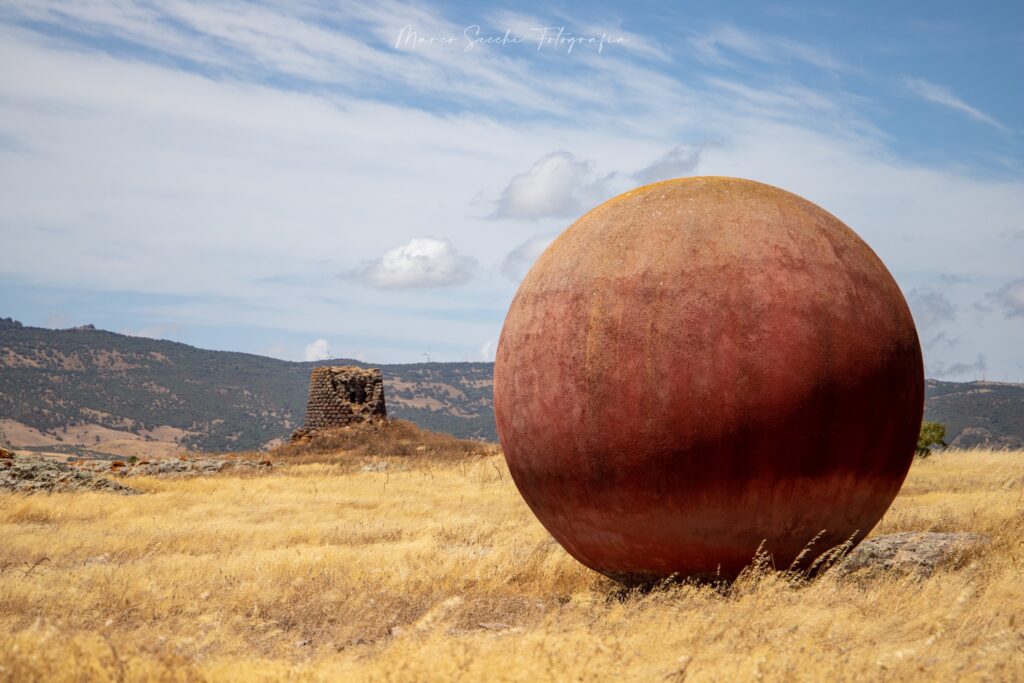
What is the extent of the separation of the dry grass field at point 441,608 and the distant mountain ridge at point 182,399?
55166mm

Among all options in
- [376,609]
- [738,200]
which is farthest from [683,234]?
[376,609]

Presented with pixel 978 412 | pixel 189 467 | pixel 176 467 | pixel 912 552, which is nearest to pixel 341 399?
pixel 189 467

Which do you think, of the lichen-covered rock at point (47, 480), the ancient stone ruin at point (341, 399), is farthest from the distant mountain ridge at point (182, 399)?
the lichen-covered rock at point (47, 480)

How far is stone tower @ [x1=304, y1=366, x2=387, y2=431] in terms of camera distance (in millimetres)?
30969

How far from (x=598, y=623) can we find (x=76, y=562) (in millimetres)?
6560

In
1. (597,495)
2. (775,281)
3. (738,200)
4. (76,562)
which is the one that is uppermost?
(738,200)

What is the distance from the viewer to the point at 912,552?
8367 mm

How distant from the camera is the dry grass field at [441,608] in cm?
527

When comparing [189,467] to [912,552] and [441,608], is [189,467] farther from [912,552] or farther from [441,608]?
[912,552]

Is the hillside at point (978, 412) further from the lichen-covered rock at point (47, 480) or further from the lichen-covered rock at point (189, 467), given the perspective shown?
the lichen-covered rock at point (47, 480)

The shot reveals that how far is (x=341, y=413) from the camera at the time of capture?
30.9 meters

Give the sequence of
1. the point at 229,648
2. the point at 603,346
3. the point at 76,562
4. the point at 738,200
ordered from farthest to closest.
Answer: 1. the point at 76,562
2. the point at 738,200
3. the point at 603,346
4. the point at 229,648

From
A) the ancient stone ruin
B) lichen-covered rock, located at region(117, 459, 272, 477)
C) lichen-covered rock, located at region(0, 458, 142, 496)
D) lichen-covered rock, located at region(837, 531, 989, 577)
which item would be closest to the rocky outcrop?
lichen-covered rock, located at region(117, 459, 272, 477)

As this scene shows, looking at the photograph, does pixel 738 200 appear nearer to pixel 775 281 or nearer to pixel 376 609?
pixel 775 281
